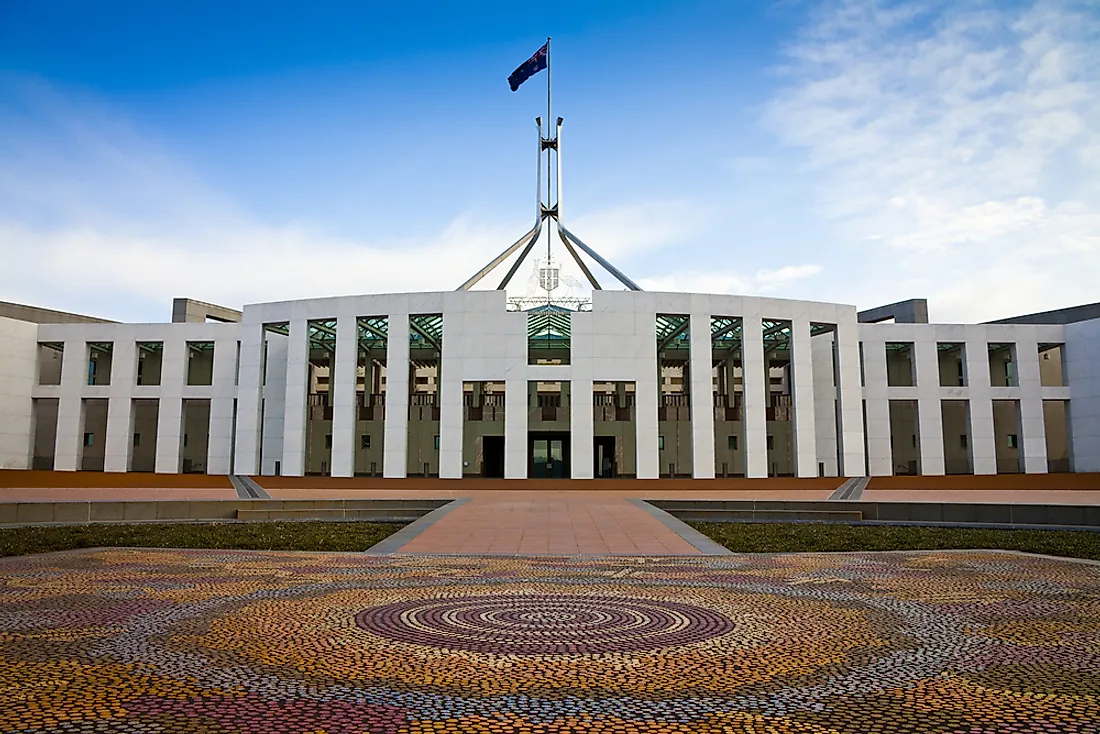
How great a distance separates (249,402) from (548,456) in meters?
15.8

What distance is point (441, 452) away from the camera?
35.8 metres

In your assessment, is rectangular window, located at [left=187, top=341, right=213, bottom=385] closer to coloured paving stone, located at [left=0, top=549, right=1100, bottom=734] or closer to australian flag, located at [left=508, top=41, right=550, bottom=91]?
australian flag, located at [left=508, top=41, right=550, bottom=91]

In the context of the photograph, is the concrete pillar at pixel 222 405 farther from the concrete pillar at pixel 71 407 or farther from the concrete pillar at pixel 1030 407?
the concrete pillar at pixel 1030 407

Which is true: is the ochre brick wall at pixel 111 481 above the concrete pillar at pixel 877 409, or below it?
below

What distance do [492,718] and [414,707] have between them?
47 centimetres

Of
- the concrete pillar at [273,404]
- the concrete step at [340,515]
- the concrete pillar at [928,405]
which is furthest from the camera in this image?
the concrete pillar at [928,405]

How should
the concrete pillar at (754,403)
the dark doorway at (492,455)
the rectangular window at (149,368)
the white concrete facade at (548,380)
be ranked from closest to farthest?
the white concrete facade at (548,380) < the concrete pillar at (754,403) < the dark doorway at (492,455) < the rectangular window at (149,368)

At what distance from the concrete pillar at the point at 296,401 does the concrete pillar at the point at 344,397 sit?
1942 millimetres

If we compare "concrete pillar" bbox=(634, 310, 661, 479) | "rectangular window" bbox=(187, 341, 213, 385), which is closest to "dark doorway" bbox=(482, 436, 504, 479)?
"concrete pillar" bbox=(634, 310, 661, 479)

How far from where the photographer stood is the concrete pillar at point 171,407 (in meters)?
41.7

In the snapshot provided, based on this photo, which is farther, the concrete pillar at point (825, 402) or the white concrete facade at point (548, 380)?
the concrete pillar at point (825, 402)

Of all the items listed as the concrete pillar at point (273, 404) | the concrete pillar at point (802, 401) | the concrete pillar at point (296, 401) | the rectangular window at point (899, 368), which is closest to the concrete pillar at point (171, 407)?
the concrete pillar at point (273, 404)

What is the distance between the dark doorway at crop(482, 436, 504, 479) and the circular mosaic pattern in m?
36.9

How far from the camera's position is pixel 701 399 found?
36719 mm
